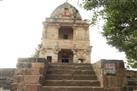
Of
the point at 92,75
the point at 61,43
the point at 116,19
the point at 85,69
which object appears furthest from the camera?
the point at 61,43

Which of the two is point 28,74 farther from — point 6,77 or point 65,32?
point 65,32

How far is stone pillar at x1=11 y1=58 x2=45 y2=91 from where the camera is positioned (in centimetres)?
1035

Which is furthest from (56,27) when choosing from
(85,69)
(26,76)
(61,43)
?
(26,76)

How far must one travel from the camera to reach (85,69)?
501 inches

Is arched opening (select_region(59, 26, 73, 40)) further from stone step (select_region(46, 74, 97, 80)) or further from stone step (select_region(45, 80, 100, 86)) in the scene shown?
stone step (select_region(45, 80, 100, 86))

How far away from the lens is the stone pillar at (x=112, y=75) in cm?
1039

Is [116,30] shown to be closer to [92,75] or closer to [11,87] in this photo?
[92,75]

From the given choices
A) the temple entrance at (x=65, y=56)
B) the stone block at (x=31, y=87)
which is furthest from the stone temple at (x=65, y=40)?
the stone block at (x=31, y=87)

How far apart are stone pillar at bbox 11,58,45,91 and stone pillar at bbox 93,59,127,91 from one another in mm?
2365

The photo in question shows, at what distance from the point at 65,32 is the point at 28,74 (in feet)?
76.6

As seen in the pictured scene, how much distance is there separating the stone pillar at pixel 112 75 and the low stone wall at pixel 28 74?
2354 mm

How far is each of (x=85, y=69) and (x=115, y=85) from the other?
257cm

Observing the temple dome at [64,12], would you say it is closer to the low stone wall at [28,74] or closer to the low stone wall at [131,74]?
the low stone wall at [131,74]

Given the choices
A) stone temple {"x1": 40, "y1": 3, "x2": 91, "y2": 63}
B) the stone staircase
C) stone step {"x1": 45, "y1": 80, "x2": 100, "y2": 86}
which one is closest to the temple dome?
stone temple {"x1": 40, "y1": 3, "x2": 91, "y2": 63}
